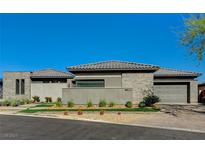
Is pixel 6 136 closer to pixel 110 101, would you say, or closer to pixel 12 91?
pixel 110 101

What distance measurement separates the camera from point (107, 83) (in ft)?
84.0

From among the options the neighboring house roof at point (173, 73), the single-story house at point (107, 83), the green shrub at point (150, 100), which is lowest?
the green shrub at point (150, 100)

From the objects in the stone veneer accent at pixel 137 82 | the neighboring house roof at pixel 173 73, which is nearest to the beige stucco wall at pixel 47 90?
the stone veneer accent at pixel 137 82

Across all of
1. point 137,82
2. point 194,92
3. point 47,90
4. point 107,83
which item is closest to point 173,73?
point 194,92

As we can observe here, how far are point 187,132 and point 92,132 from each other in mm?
4036

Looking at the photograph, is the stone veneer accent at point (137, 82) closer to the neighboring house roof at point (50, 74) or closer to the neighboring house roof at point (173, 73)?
the neighboring house roof at point (173, 73)

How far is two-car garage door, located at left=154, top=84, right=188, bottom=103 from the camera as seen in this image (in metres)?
30.7

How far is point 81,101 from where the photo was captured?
81.0ft

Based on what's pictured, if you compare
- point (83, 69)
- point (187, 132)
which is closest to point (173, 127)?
point (187, 132)

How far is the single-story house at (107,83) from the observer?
2470cm

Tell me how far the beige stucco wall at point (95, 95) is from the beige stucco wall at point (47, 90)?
9.14 metres

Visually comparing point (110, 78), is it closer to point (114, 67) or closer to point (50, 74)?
point (114, 67)

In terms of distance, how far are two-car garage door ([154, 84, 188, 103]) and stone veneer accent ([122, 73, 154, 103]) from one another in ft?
18.9
